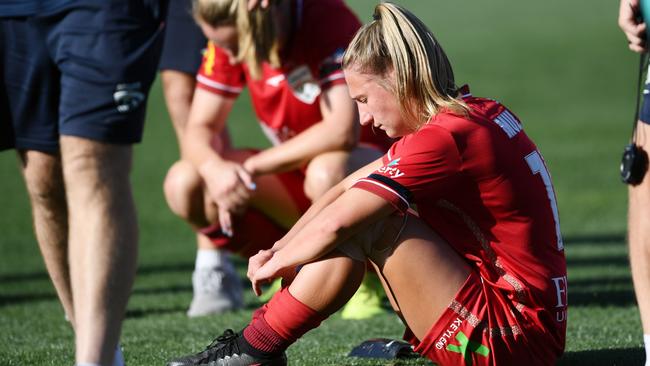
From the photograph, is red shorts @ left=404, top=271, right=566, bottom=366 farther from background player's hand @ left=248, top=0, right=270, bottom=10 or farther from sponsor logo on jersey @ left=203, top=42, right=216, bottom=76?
sponsor logo on jersey @ left=203, top=42, right=216, bottom=76

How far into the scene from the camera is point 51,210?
3.67 metres

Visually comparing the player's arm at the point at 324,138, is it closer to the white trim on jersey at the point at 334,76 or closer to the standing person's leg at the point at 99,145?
the white trim on jersey at the point at 334,76

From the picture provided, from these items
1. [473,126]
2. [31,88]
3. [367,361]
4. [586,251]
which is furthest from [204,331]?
[586,251]

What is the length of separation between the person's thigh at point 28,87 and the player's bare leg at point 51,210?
3.2 inches

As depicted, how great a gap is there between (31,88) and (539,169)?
1.54 metres

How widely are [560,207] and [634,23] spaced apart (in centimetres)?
564

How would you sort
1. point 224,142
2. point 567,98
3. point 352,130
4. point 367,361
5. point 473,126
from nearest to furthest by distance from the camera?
point 473,126, point 367,361, point 352,130, point 224,142, point 567,98

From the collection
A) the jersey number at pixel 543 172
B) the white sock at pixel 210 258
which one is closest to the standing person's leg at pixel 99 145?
the jersey number at pixel 543 172

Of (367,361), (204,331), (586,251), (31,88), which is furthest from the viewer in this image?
(586,251)

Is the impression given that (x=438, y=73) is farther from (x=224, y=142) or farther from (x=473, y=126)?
(x=224, y=142)

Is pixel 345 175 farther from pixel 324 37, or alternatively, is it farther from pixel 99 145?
pixel 99 145

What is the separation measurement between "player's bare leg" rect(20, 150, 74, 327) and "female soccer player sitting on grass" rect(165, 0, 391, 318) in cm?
142

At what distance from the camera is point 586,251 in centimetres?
705

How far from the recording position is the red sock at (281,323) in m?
3.24
